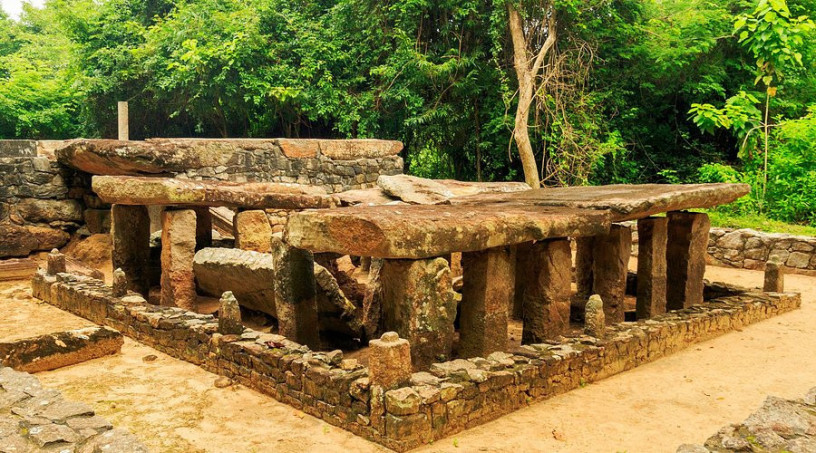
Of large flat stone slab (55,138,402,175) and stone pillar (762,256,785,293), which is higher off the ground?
large flat stone slab (55,138,402,175)

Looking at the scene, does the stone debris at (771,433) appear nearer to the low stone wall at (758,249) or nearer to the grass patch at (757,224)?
the low stone wall at (758,249)

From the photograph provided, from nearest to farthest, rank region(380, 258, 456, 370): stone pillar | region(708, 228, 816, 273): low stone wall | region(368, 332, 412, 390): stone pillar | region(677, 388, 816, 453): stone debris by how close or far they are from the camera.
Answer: region(677, 388, 816, 453): stone debris
region(368, 332, 412, 390): stone pillar
region(380, 258, 456, 370): stone pillar
region(708, 228, 816, 273): low stone wall

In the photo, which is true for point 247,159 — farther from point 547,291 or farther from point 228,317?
point 547,291

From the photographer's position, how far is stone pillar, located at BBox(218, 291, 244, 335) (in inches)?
270

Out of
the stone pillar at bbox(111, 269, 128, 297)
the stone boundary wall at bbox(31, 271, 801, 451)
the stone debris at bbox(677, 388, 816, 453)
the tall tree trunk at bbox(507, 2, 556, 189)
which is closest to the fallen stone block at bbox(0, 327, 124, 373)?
the stone boundary wall at bbox(31, 271, 801, 451)

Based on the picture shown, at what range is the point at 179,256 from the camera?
897 centimetres

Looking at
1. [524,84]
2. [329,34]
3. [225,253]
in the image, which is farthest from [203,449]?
[329,34]

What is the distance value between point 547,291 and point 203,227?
→ 19.8 feet

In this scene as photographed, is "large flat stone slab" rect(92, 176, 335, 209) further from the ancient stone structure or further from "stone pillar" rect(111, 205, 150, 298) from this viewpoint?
the ancient stone structure

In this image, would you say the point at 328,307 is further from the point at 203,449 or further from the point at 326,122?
the point at 326,122

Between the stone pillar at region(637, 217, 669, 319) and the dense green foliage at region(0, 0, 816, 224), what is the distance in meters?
7.34

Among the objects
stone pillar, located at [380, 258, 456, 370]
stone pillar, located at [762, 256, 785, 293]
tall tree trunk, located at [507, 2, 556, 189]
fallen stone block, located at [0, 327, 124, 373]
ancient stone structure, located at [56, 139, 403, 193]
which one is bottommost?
fallen stone block, located at [0, 327, 124, 373]

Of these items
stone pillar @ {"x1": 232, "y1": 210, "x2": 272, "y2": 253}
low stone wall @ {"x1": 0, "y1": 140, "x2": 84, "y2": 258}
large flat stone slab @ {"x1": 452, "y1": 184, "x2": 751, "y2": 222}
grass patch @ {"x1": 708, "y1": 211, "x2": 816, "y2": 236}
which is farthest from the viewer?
grass patch @ {"x1": 708, "y1": 211, "x2": 816, "y2": 236}

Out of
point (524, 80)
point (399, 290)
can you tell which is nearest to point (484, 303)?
point (399, 290)
